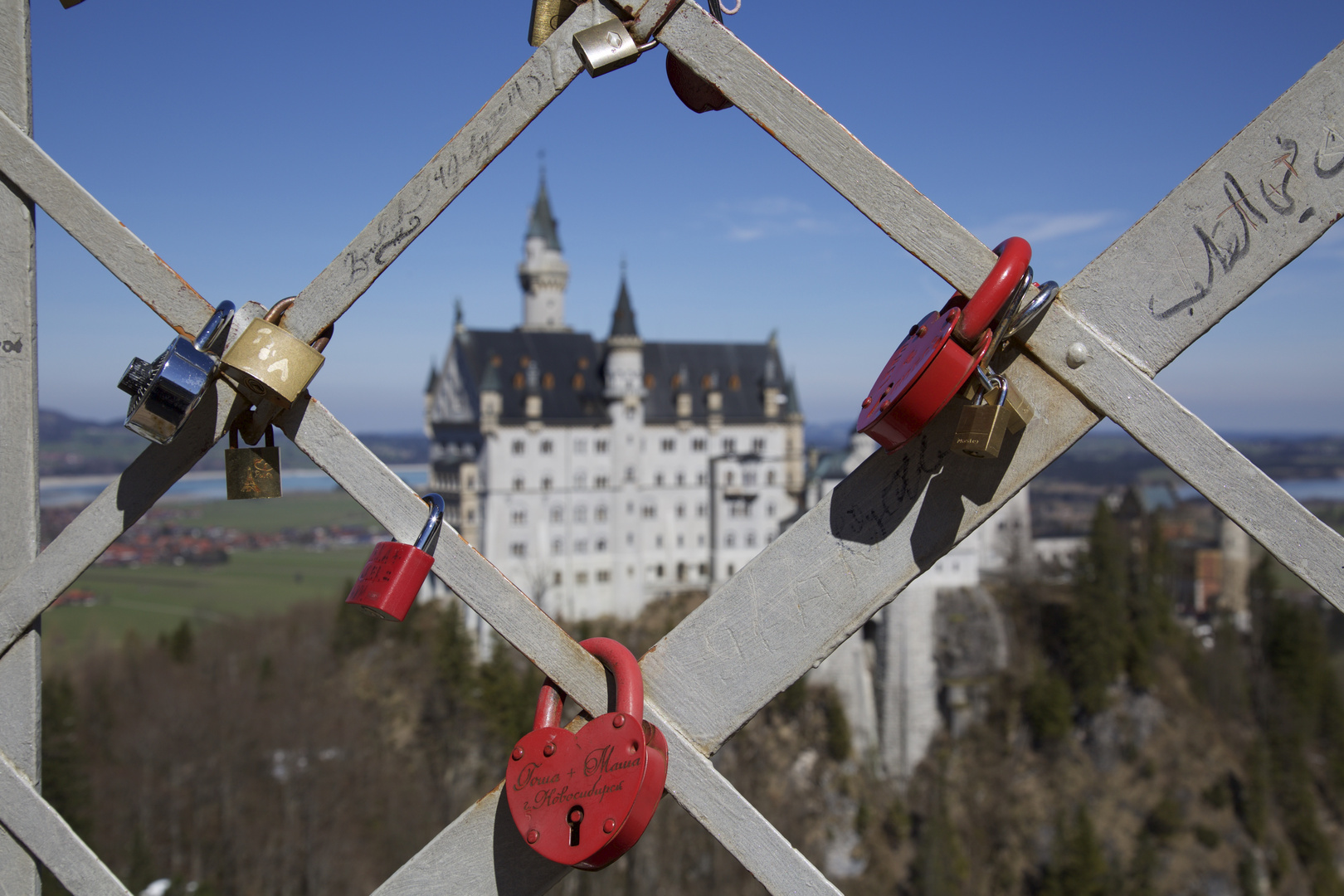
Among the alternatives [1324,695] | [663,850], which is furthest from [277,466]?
[1324,695]

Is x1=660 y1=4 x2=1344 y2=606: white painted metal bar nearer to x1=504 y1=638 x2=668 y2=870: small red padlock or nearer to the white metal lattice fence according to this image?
the white metal lattice fence

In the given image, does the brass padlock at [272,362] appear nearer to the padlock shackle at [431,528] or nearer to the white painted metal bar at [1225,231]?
the padlock shackle at [431,528]

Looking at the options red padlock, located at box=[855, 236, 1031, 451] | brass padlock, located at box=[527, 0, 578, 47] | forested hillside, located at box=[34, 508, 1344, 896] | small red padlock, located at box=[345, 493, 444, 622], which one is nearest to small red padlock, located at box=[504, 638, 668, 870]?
small red padlock, located at box=[345, 493, 444, 622]

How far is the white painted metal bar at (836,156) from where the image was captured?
1.04 m

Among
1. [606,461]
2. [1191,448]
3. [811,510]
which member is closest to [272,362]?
[811,510]

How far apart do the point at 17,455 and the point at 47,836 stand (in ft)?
1.84

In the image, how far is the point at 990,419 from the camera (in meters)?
0.98

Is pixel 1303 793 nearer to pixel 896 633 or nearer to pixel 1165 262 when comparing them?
pixel 896 633

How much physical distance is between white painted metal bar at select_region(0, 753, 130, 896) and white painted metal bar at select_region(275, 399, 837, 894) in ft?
1.49

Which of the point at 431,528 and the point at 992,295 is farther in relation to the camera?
the point at 431,528

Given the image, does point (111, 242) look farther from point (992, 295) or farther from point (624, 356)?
point (624, 356)

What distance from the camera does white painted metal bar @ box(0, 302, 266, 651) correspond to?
1.30 m

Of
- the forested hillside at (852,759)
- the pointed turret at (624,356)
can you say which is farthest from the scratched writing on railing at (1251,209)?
the pointed turret at (624,356)

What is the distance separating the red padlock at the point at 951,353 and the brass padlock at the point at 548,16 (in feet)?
2.10
